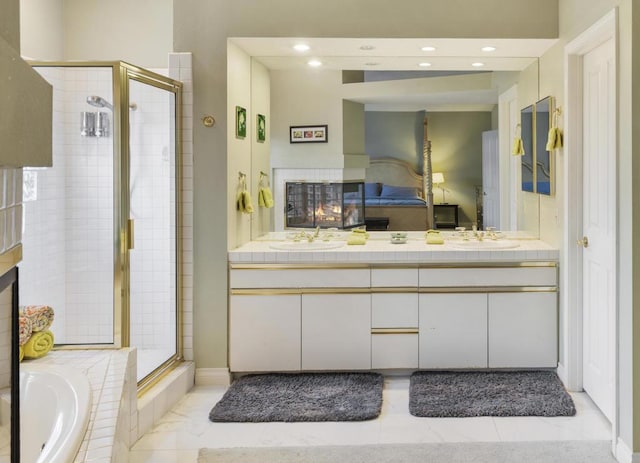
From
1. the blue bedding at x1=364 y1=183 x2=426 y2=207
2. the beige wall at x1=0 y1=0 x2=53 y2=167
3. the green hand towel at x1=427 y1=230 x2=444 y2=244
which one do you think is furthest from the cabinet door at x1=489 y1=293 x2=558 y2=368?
the beige wall at x1=0 y1=0 x2=53 y2=167

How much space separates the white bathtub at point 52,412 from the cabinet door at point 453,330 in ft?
6.66

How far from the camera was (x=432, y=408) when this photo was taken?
291 cm

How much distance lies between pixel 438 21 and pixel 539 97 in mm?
935

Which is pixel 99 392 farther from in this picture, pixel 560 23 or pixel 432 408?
pixel 560 23

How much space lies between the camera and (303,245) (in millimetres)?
3568

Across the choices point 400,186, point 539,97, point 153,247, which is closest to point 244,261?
point 153,247

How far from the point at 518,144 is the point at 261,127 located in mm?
1860

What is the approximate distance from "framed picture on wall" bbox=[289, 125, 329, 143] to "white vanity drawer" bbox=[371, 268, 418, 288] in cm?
110

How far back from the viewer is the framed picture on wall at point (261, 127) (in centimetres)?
376

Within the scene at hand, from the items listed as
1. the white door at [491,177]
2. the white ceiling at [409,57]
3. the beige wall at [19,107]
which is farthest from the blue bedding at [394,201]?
the beige wall at [19,107]

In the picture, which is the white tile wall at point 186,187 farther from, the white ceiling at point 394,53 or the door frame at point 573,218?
the door frame at point 573,218

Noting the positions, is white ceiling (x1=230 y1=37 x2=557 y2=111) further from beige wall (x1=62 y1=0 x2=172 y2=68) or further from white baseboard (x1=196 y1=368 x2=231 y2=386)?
white baseboard (x1=196 y1=368 x2=231 y2=386)

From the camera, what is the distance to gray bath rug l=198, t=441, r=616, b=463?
2420mm

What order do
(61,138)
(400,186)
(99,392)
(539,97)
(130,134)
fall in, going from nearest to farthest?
(99,392) < (130,134) < (61,138) < (539,97) < (400,186)
